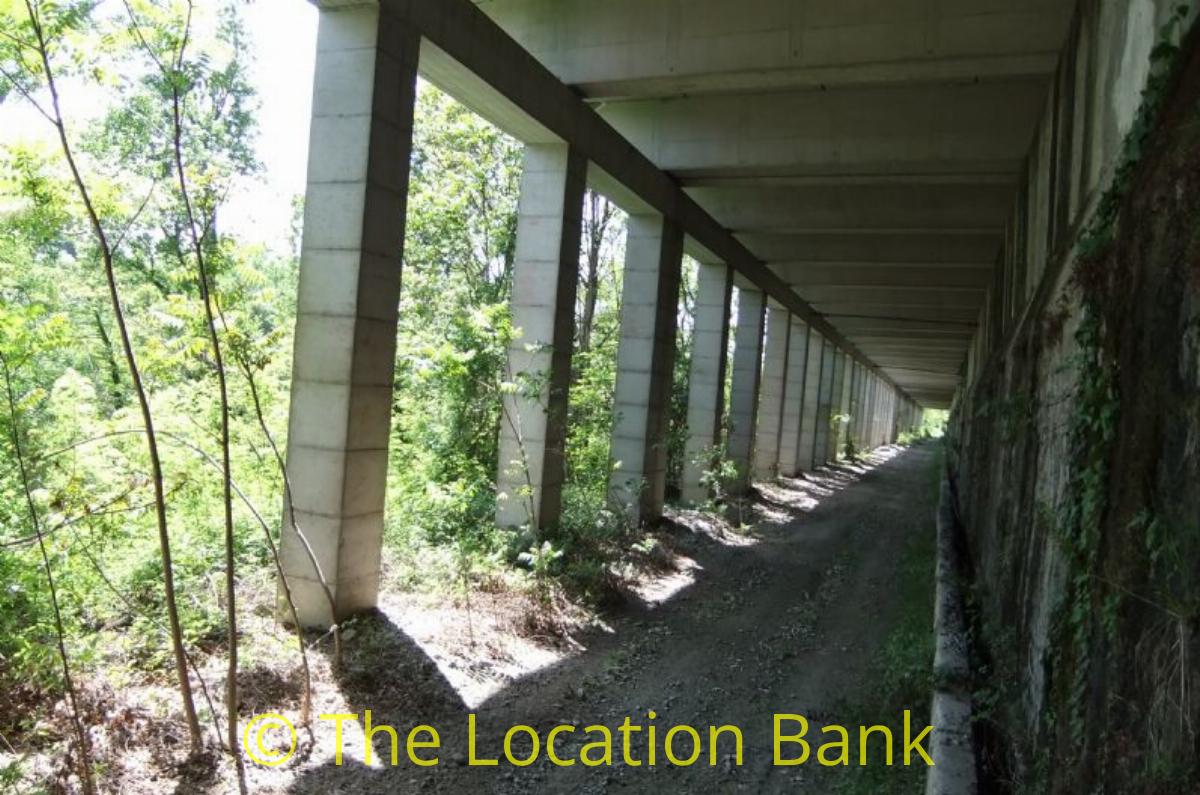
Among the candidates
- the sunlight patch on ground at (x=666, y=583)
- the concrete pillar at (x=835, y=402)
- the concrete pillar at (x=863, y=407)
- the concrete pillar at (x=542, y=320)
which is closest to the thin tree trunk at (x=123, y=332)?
the concrete pillar at (x=542, y=320)

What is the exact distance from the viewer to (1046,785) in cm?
340

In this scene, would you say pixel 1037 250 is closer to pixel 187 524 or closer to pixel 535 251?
pixel 535 251

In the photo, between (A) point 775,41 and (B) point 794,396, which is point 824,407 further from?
(A) point 775,41

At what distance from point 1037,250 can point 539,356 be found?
584cm

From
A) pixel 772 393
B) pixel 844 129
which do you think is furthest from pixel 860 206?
pixel 772 393

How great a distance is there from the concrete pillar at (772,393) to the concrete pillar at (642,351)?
10.5 metres

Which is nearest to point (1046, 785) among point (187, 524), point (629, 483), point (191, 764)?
point (191, 764)

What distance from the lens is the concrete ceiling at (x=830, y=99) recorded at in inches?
323

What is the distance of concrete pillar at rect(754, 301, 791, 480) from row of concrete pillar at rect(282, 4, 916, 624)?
3708 millimetres

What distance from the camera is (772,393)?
77.6 ft

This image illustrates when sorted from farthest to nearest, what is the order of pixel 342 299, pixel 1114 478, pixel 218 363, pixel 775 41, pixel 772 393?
pixel 772 393
pixel 775 41
pixel 342 299
pixel 218 363
pixel 1114 478

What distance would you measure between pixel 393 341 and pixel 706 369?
1085 cm

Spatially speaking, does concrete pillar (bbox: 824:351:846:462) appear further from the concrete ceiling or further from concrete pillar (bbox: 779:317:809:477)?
the concrete ceiling

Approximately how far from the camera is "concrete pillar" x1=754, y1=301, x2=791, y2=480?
76.7 ft
